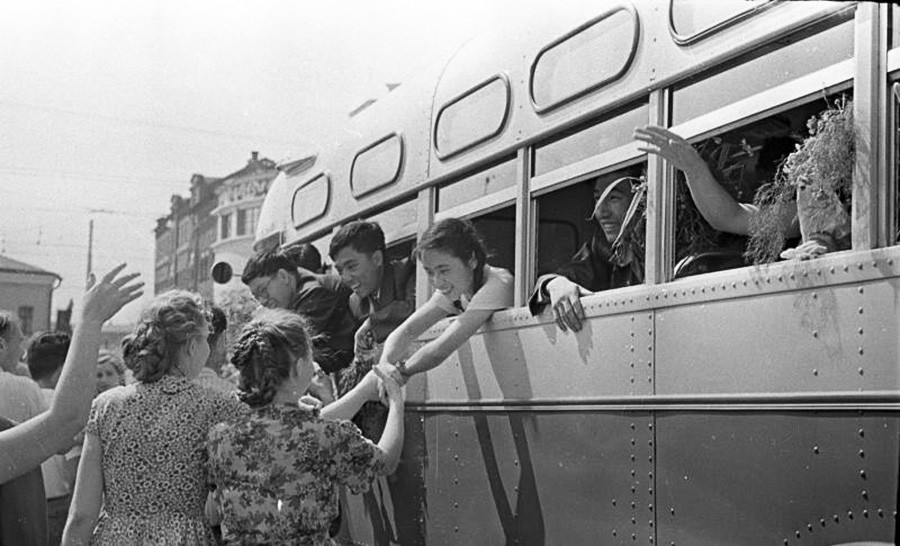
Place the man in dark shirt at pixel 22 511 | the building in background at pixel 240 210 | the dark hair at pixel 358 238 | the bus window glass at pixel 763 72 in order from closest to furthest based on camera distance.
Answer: the bus window glass at pixel 763 72
the man in dark shirt at pixel 22 511
the building in background at pixel 240 210
the dark hair at pixel 358 238

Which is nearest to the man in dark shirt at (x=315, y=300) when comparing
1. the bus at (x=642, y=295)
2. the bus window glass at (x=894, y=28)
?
the bus at (x=642, y=295)

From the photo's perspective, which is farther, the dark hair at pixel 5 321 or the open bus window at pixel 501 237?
the open bus window at pixel 501 237

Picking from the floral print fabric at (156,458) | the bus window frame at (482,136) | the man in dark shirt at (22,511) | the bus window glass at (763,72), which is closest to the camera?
the bus window glass at (763,72)

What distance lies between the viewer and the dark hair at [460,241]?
3.67 metres

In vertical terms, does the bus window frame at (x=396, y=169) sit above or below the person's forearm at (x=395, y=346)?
above

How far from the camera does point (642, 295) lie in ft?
10.9

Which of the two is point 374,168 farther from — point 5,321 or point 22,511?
point 22,511

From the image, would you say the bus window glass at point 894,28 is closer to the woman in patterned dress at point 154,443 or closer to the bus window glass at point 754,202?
the bus window glass at point 754,202

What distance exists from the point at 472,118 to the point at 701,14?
88cm

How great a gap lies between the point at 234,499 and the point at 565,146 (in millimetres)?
1295

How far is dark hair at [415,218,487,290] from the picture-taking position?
12.0 feet

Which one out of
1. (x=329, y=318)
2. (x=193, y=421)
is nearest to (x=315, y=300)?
(x=329, y=318)

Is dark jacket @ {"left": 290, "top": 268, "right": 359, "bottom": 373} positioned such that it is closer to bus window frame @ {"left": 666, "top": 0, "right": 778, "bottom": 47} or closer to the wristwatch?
the wristwatch

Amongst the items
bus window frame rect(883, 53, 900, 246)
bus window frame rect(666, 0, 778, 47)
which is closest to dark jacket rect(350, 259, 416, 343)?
bus window frame rect(666, 0, 778, 47)
